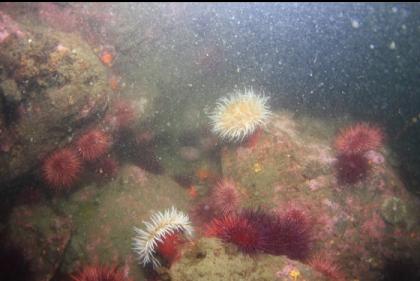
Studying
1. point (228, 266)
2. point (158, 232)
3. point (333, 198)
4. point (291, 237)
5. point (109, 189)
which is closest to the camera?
point (228, 266)

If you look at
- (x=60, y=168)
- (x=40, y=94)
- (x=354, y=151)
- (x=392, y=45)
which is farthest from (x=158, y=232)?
(x=392, y=45)

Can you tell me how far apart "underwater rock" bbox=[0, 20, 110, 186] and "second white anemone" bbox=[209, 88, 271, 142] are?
2.35 meters

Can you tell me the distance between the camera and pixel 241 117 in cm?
604

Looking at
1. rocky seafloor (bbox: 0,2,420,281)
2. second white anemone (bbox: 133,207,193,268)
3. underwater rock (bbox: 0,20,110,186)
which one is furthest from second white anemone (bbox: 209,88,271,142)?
underwater rock (bbox: 0,20,110,186)

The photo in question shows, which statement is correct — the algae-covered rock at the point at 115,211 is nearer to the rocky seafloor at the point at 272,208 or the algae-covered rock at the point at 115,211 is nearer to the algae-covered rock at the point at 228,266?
the rocky seafloor at the point at 272,208

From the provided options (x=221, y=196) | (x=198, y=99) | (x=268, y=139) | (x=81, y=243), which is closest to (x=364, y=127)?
(x=268, y=139)

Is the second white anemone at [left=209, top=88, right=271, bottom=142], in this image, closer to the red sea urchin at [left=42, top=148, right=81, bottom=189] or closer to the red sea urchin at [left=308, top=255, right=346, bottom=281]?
the red sea urchin at [left=308, top=255, right=346, bottom=281]

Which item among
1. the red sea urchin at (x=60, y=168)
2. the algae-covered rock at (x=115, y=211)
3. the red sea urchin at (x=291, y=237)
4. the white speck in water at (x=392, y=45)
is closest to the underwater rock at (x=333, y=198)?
the red sea urchin at (x=291, y=237)

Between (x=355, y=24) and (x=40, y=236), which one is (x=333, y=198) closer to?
(x=40, y=236)

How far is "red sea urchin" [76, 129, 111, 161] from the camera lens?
19.6ft

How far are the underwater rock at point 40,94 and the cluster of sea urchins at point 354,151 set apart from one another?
4.52 meters

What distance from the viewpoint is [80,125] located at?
19.7 ft

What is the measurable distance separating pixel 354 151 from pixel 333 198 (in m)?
0.98

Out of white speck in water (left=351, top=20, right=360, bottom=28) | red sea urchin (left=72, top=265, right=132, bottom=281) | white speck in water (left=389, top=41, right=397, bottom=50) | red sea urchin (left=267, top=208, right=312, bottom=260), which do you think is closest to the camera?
red sea urchin (left=267, top=208, right=312, bottom=260)
